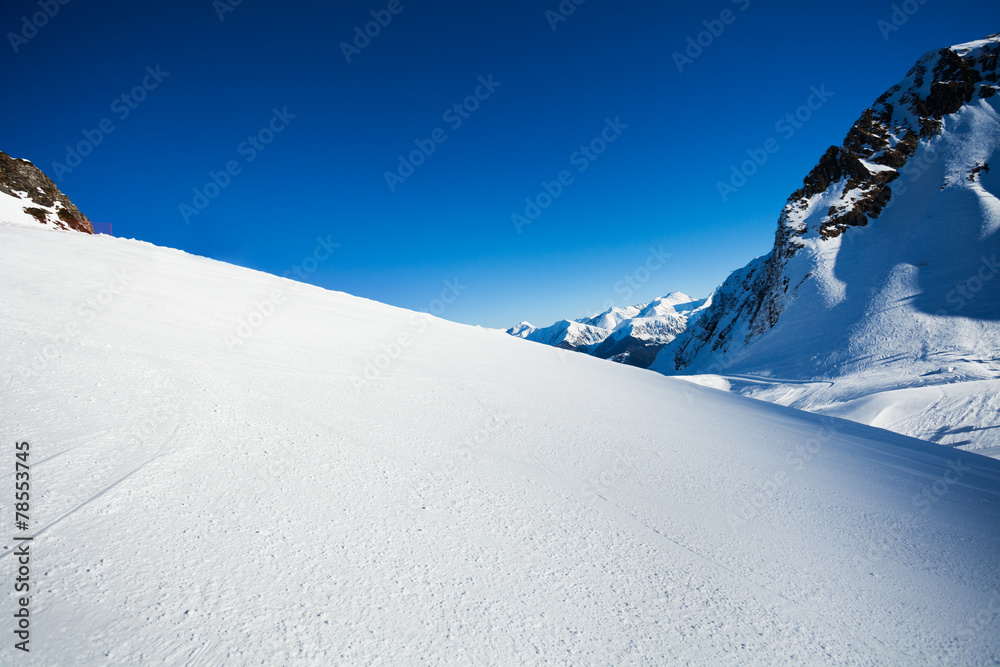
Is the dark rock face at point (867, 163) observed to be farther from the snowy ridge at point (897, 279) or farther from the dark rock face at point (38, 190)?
the dark rock face at point (38, 190)

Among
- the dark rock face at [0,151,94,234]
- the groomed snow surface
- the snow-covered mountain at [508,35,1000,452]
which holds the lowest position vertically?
the dark rock face at [0,151,94,234]

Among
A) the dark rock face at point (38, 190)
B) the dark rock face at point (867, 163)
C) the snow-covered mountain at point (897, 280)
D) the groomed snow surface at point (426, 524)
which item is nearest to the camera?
the groomed snow surface at point (426, 524)

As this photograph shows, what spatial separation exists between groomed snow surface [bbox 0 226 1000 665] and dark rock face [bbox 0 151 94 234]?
774 inches

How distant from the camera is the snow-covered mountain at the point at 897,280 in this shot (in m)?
17.2

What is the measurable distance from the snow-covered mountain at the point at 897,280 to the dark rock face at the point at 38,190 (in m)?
36.7

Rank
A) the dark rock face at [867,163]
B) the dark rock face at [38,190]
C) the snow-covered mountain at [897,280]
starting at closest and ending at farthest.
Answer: the snow-covered mountain at [897,280]
the dark rock face at [38,190]
the dark rock face at [867,163]

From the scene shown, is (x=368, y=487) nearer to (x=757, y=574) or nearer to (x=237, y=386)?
(x=237, y=386)

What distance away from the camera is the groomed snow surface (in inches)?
74.9

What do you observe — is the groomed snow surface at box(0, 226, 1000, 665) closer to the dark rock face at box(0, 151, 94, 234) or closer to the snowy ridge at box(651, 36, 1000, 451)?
the snowy ridge at box(651, 36, 1000, 451)

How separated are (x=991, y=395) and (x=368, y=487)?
2254 cm

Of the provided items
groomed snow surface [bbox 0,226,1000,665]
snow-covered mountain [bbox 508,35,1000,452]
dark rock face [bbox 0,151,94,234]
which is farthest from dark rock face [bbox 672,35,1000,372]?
dark rock face [bbox 0,151,94,234]

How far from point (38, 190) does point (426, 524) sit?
31505 mm

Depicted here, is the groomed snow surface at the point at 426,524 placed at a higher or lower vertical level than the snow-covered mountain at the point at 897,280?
lower

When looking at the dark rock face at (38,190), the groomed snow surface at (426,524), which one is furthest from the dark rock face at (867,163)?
the dark rock face at (38,190)
